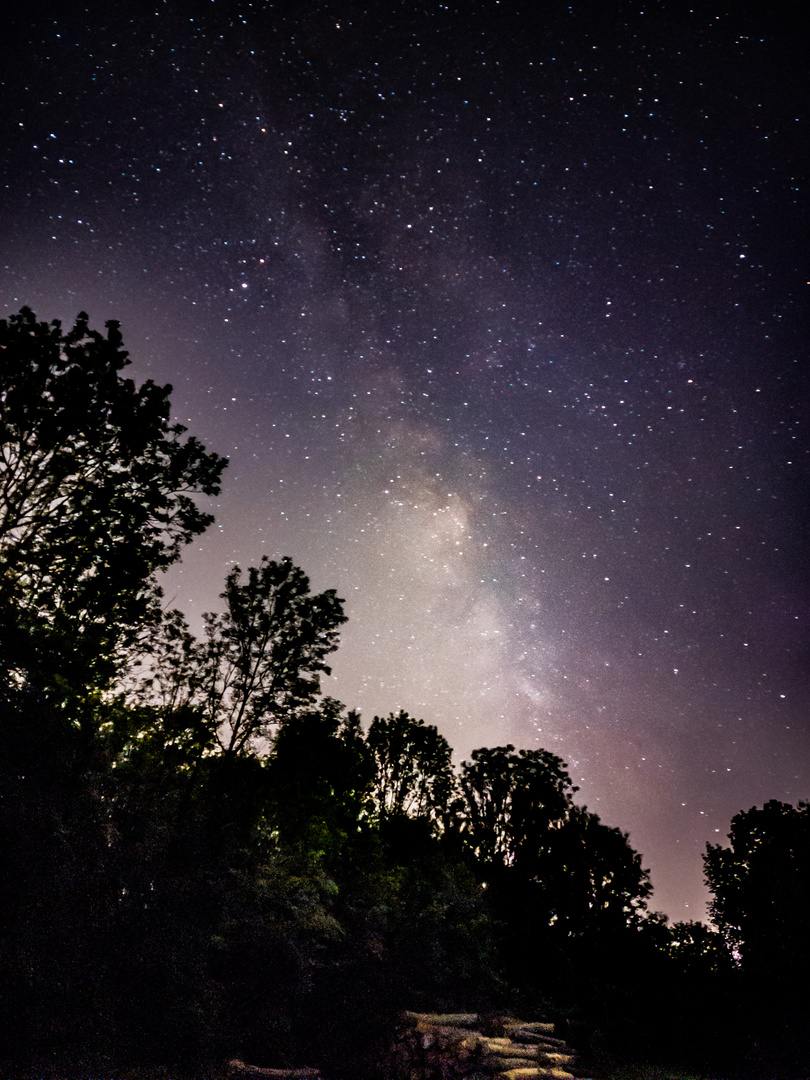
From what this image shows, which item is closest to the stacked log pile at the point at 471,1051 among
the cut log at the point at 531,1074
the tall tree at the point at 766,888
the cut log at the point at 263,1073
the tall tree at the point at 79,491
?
the cut log at the point at 531,1074

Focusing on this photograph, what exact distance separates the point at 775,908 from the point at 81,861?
38.6 meters

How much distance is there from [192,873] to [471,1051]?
8729mm

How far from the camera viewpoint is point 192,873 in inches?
558

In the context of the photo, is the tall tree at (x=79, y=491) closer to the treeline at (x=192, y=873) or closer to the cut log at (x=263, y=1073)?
the treeline at (x=192, y=873)

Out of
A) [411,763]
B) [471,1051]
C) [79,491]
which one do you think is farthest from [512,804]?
[79,491]

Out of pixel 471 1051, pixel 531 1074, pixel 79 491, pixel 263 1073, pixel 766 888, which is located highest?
pixel 79 491

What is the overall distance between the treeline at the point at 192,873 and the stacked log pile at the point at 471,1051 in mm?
1042

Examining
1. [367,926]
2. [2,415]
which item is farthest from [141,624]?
[367,926]

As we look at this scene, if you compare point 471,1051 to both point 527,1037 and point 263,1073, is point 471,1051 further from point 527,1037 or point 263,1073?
point 263,1073

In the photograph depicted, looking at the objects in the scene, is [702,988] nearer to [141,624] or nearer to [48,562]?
[141,624]

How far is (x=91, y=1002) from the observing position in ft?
34.7

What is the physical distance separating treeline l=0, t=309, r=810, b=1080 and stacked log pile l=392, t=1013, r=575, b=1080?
1042mm

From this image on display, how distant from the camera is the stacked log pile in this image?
10.5m

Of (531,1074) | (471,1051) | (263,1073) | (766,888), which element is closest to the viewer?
(531,1074)
